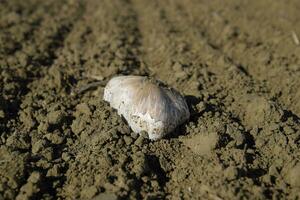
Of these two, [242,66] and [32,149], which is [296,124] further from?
[32,149]

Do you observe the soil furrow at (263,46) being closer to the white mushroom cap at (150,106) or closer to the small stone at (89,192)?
the white mushroom cap at (150,106)

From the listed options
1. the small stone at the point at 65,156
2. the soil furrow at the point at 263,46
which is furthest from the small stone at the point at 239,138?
the small stone at the point at 65,156

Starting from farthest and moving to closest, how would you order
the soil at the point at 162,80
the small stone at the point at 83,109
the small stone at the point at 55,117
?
the small stone at the point at 83,109 → the small stone at the point at 55,117 → the soil at the point at 162,80

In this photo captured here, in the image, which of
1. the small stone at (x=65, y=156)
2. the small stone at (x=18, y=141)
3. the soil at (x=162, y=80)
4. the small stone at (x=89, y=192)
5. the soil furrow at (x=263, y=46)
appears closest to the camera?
the small stone at (x=89, y=192)

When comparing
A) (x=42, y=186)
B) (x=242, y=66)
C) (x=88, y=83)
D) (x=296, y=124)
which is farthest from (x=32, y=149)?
(x=242, y=66)

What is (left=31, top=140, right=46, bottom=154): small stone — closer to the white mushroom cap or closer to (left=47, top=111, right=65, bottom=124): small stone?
(left=47, top=111, right=65, bottom=124): small stone

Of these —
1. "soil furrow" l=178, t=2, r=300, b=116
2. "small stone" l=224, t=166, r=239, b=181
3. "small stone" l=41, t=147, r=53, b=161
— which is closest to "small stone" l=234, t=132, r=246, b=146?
"small stone" l=224, t=166, r=239, b=181

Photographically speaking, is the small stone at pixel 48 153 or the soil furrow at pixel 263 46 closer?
the small stone at pixel 48 153
